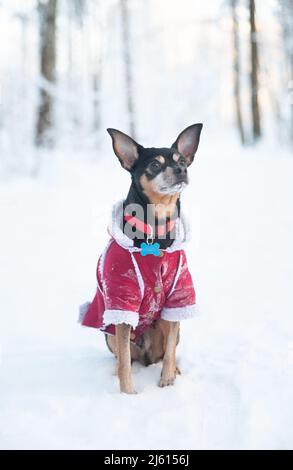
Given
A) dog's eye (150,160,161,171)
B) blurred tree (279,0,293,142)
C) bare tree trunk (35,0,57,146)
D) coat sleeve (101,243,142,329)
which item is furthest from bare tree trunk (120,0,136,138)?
coat sleeve (101,243,142,329)

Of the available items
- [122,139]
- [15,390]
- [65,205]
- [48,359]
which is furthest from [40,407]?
[65,205]

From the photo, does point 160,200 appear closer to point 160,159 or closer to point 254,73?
point 160,159

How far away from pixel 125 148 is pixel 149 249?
0.70 metres

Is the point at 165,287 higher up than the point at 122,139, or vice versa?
the point at 122,139

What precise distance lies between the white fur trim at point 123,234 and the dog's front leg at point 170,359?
0.55 m

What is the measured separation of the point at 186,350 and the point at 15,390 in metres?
1.28

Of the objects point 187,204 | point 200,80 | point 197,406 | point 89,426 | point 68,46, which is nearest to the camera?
point 89,426

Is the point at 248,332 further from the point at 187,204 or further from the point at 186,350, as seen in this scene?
the point at 187,204

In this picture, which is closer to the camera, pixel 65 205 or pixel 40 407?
pixel 40 407

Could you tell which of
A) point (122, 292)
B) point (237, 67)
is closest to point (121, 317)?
point (122, 292)

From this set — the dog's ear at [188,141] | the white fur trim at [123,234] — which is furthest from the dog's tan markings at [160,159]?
the white fur trim at [123,234]

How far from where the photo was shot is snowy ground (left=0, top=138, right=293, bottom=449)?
101 inches

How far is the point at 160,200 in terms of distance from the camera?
124 inches

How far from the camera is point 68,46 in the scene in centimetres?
2484
